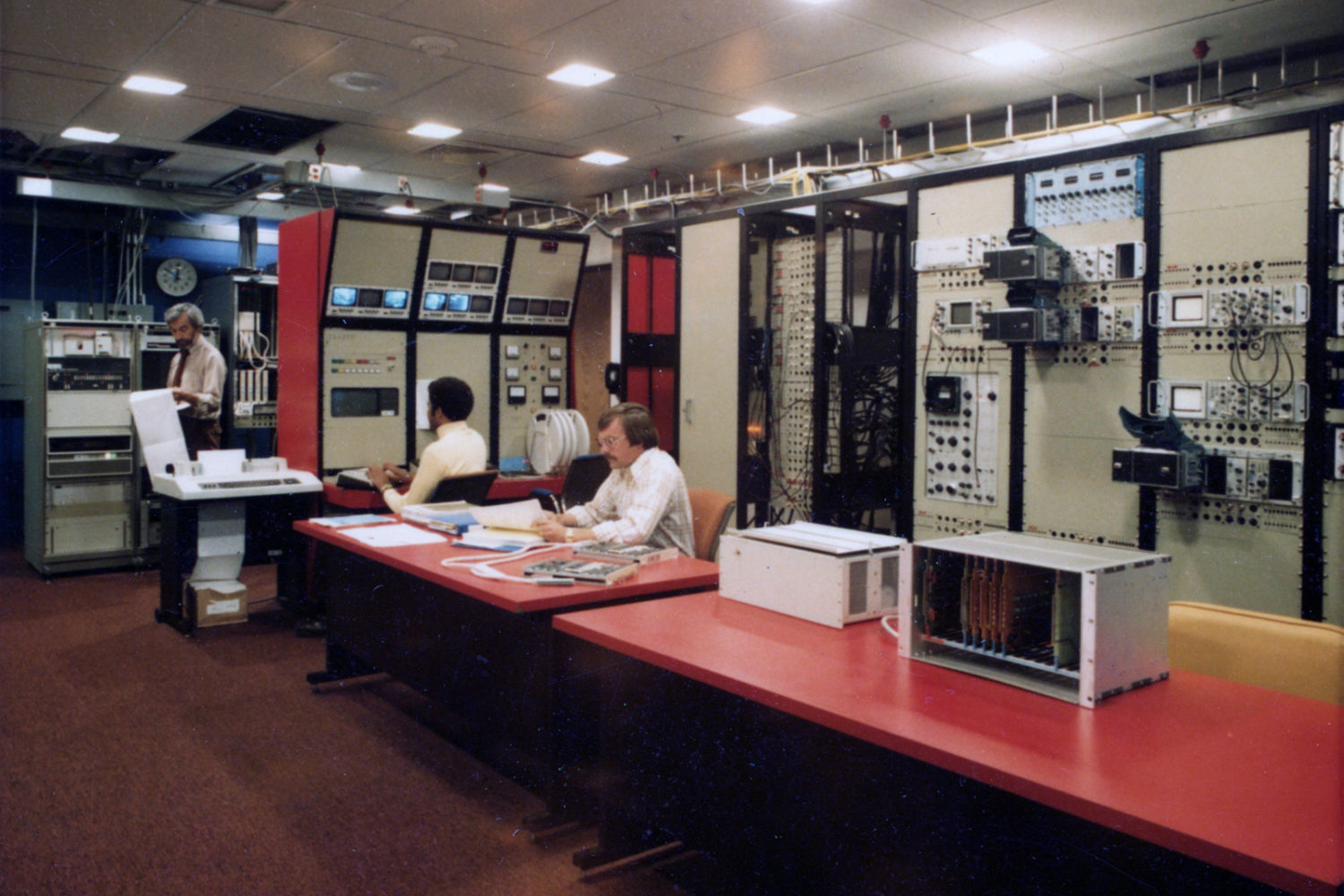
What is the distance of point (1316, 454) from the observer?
10.9ft

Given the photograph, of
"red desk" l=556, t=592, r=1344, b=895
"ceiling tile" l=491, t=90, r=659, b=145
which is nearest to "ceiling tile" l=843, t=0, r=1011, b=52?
"ceiling tile" l=491, t=90, r=659, b=145

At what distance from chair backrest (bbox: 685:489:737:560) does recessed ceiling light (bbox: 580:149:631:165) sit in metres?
4.63

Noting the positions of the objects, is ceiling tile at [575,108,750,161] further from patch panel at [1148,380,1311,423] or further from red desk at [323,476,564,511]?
patch panel at [1148,380,1311,423]

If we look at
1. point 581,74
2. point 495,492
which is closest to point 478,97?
point 581,74

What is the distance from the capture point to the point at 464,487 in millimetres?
4312

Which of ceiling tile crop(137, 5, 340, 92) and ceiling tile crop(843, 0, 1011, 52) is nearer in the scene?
ceiling tile crop(843, 0, 1011, 52)

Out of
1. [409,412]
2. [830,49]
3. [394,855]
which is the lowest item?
[394,855]

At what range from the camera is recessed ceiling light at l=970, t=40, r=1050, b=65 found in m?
5.11

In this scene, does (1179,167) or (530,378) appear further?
(530,378)

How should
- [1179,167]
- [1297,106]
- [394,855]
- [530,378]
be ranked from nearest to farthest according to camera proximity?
[394,855], [1179,167], [1297,106], [530,378]

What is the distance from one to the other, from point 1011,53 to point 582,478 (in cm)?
330

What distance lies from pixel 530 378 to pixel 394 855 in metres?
3.81

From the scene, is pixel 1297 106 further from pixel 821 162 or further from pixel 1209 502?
pixel 821 162

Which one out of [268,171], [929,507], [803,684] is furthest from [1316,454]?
[268,171]
